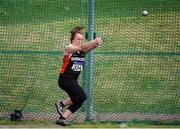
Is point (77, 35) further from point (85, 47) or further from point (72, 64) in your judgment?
point (72, 64)

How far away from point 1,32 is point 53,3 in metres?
1.42

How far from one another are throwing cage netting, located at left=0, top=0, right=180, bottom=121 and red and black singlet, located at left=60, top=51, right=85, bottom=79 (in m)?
0.84

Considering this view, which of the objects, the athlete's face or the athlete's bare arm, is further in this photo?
the athlete's face

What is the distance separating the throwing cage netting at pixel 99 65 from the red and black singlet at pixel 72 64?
0.84m

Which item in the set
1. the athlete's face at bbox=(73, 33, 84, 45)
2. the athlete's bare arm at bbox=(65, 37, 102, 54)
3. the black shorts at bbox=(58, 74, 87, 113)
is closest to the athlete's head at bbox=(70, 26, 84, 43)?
the athlete's face at bbox=(73, 33, 84, 45)

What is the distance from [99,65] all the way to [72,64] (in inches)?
123

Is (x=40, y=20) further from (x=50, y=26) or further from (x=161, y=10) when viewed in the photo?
(x=161, y=10)

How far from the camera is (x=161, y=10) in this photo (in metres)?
10.5

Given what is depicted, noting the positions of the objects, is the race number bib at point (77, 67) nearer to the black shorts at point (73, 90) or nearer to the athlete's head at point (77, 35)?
the black shorts at point (73, 90)

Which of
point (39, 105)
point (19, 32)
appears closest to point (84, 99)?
point (39, 105)

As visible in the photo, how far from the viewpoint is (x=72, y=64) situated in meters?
8.93

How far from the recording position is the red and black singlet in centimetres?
892

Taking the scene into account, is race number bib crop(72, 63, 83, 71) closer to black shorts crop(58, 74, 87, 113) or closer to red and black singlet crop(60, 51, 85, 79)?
red and black singlet crop(60, 51, 85, 79)

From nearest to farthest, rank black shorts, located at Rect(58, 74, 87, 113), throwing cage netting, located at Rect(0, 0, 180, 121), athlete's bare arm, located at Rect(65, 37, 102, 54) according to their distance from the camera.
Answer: athlete's bare arm, located at Rect(65, 37, 102, 54) < black shorts, located at Rect(58, 74, 87, 113) < throwing cage netting, located at Rect(0, 0, 180, 121)
